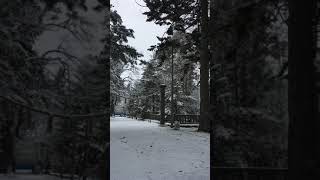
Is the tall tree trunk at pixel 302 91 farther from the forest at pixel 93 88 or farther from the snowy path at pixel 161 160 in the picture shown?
the snowy path at pixel 161 160

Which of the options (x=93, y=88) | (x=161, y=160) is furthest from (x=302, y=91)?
(x=161, y=160)

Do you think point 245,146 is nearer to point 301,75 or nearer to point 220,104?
point 220,104

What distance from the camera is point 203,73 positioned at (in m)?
20.2

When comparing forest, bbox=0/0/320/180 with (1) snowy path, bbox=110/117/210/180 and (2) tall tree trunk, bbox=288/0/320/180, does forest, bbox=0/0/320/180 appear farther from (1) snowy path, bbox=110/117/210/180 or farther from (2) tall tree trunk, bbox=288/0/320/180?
(1) snowy path, bbox=110/117/210/180

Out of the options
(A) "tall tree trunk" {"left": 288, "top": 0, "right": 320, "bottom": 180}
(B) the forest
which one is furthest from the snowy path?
(A) "tall tree trunk" {"left": 288, "top": 0, "right": 320, "bottom": 180}

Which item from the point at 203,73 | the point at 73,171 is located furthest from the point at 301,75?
the point at 203,73

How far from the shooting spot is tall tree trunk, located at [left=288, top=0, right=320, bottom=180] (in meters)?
4.68

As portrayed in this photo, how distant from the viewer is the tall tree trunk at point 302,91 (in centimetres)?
468

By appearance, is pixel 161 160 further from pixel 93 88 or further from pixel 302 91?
pixel 302 91

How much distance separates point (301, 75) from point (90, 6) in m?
3.33

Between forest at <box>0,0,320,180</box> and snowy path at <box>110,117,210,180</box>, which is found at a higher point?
forest at <box>0,0,320,180</box>

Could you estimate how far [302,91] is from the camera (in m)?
4.73

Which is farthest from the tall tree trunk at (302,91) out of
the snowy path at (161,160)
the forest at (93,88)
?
the snowy path at (161,160)

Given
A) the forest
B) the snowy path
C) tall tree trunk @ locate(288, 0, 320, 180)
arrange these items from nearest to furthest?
1. tall tree trunk @ locate(288, 0, 320, 180)
2. the forest
3. the snowy path
